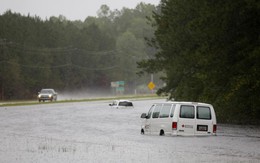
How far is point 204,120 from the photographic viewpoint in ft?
90.5

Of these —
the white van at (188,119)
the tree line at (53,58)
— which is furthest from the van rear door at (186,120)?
the tree line at (53,58)

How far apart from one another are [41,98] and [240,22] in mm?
59162

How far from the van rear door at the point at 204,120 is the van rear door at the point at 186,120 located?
190mm

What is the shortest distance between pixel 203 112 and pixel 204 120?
0.32 meters

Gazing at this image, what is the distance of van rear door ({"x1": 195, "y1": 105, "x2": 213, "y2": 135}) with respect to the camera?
90.4ft

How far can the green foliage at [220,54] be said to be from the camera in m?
36.3

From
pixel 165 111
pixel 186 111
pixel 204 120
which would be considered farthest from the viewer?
pixel 165 111

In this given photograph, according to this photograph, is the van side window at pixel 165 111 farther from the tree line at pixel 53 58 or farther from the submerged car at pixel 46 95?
the tree line at pixel 53 58

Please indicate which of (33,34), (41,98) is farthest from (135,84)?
(41,98)

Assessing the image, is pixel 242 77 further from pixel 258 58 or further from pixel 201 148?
pixel 201 148

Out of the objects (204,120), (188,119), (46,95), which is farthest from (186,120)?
(46,95)

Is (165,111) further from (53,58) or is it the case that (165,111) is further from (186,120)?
(53,58)

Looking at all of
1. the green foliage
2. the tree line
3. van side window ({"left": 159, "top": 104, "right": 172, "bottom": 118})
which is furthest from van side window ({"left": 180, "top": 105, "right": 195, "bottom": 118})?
the tree line

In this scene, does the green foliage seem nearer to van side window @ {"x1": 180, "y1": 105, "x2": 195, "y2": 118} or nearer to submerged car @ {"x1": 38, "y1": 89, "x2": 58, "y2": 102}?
van side window @ {"x1": 180, "y1": 105, "x2": 195, "y2": 118}
